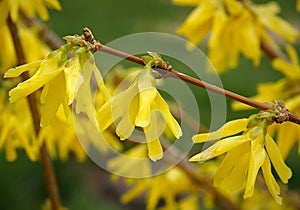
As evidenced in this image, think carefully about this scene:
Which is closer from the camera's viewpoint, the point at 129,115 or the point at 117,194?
the point at 129,115

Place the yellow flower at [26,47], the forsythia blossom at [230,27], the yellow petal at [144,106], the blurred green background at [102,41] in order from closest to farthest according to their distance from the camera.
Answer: the yellow petal at [144,106], the forsythia blossom at [230,27], the yellow flower at [26,47], the blurred green background at [102,41]

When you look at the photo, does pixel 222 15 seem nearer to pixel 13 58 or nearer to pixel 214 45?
pixel 214 45

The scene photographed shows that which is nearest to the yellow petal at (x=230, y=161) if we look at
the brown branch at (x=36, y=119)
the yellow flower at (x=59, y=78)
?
the yellow flower at (x=59, y=78)

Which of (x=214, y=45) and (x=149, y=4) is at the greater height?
(x=149, y=4)

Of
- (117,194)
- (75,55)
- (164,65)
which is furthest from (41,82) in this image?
(117,194)

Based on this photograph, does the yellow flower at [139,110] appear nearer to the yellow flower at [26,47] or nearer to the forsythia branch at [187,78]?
the forsythia branch at [187,78]

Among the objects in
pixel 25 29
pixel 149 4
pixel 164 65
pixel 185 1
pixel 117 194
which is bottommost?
pixel 117 194
